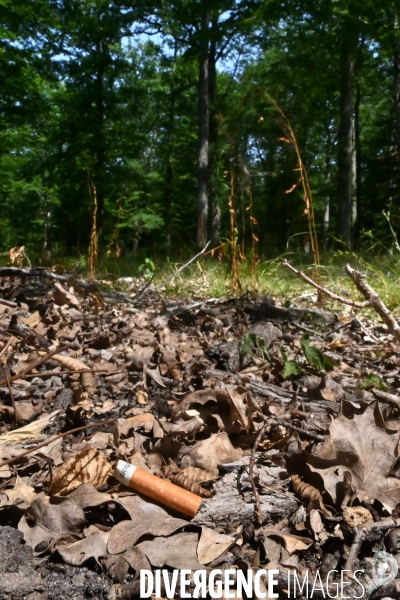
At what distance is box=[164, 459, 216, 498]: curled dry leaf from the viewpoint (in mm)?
1340

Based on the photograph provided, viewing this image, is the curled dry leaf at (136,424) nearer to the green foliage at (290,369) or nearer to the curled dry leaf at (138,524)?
the curled dry leaf at (138,524)

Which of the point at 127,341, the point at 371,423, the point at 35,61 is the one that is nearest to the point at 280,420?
the point at 371,423

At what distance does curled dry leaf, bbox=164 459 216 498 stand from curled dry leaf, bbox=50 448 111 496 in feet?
0.56

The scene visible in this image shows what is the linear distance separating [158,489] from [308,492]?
0.37 m

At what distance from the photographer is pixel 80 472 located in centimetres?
137

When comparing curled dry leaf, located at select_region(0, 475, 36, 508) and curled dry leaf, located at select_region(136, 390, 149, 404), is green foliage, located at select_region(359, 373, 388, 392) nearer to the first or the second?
curled dry leaf, located at select_region(136, 390, 149, 404)

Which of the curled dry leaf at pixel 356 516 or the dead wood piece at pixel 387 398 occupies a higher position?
the dead wood piece at pixel 387 398

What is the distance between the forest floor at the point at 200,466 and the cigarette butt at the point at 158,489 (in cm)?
3

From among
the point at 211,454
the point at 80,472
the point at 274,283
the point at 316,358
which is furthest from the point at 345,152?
the point at 80,472

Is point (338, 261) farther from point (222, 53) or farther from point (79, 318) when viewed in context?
point (222, 53)

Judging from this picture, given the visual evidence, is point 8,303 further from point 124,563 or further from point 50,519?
point 124,563

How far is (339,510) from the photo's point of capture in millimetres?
1246

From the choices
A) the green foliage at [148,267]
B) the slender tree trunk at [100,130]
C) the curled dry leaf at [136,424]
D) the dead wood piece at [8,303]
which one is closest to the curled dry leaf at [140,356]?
the curled dry leaf at [136,424]

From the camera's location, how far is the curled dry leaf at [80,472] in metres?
1.35
